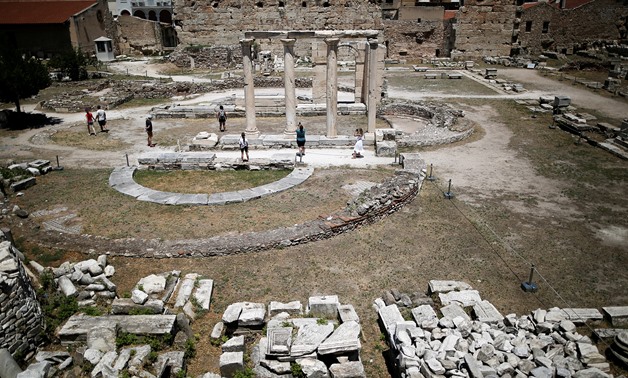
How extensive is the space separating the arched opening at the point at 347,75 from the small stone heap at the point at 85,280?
1720 cm

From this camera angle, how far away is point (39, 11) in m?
44.2

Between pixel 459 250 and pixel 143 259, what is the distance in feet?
25.1

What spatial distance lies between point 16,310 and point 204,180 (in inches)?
332

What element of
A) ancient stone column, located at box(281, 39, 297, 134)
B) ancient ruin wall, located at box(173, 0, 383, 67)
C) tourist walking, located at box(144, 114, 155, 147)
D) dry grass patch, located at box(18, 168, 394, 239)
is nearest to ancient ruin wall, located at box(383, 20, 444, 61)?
ancient ruin wall, located at box(173, 0, 383, 67)

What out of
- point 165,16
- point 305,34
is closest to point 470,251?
point 305,34

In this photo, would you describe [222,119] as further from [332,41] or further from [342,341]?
[342,341]

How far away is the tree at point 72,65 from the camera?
33.3m

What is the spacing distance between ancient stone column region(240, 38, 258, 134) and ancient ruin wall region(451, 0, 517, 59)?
30.5m

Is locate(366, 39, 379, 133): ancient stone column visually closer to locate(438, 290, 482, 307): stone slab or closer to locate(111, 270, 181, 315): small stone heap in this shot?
locate(438, 290, 482, 307): stone slab

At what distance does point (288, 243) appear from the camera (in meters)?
11.2

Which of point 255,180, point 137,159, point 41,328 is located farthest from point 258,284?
point 137,159

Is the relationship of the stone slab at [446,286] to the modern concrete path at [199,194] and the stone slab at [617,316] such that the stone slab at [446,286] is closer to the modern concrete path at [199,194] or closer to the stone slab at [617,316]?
the stone slab at [617,316]

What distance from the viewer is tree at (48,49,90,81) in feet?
109

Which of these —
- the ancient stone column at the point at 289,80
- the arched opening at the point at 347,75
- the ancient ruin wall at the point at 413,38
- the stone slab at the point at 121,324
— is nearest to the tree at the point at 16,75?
the ancient stone column at the point at 289,80
